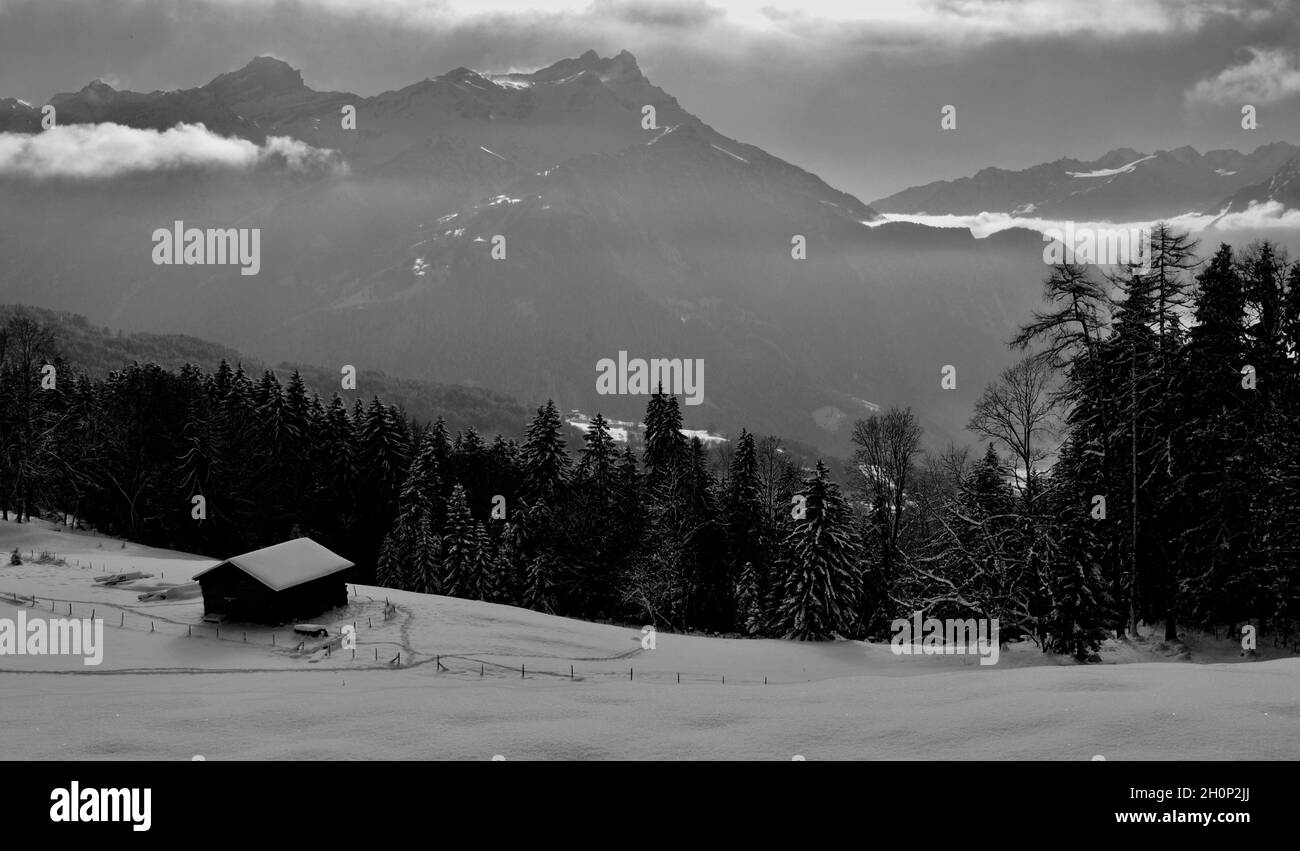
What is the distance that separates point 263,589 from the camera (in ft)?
114

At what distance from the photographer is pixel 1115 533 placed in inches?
1041

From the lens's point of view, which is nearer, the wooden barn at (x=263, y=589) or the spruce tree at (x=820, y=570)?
the wooden barn at (x=263, y=589)

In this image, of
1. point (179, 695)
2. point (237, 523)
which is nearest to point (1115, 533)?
point (179, 695)

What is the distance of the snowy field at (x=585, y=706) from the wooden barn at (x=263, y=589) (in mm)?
1502

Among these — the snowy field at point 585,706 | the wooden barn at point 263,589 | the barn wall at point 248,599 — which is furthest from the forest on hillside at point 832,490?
the barn wall at point 248,599

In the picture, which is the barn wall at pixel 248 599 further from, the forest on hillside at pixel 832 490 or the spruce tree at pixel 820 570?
the spruce tree at pixel 820 570

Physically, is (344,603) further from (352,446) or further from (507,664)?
(352,446)

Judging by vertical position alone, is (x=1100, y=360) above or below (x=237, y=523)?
above

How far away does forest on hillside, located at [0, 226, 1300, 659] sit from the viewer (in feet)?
84.3

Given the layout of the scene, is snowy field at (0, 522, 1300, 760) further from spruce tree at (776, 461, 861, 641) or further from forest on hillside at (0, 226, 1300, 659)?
spruce tree at (776, 461, 861, 641)

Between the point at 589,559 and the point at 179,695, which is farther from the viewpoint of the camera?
the point at 589,559

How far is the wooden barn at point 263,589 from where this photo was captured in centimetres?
3478

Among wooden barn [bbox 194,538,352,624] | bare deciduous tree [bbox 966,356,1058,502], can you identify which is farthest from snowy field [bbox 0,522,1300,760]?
bare deciduous tree [bbox 966,356,1058,502]
